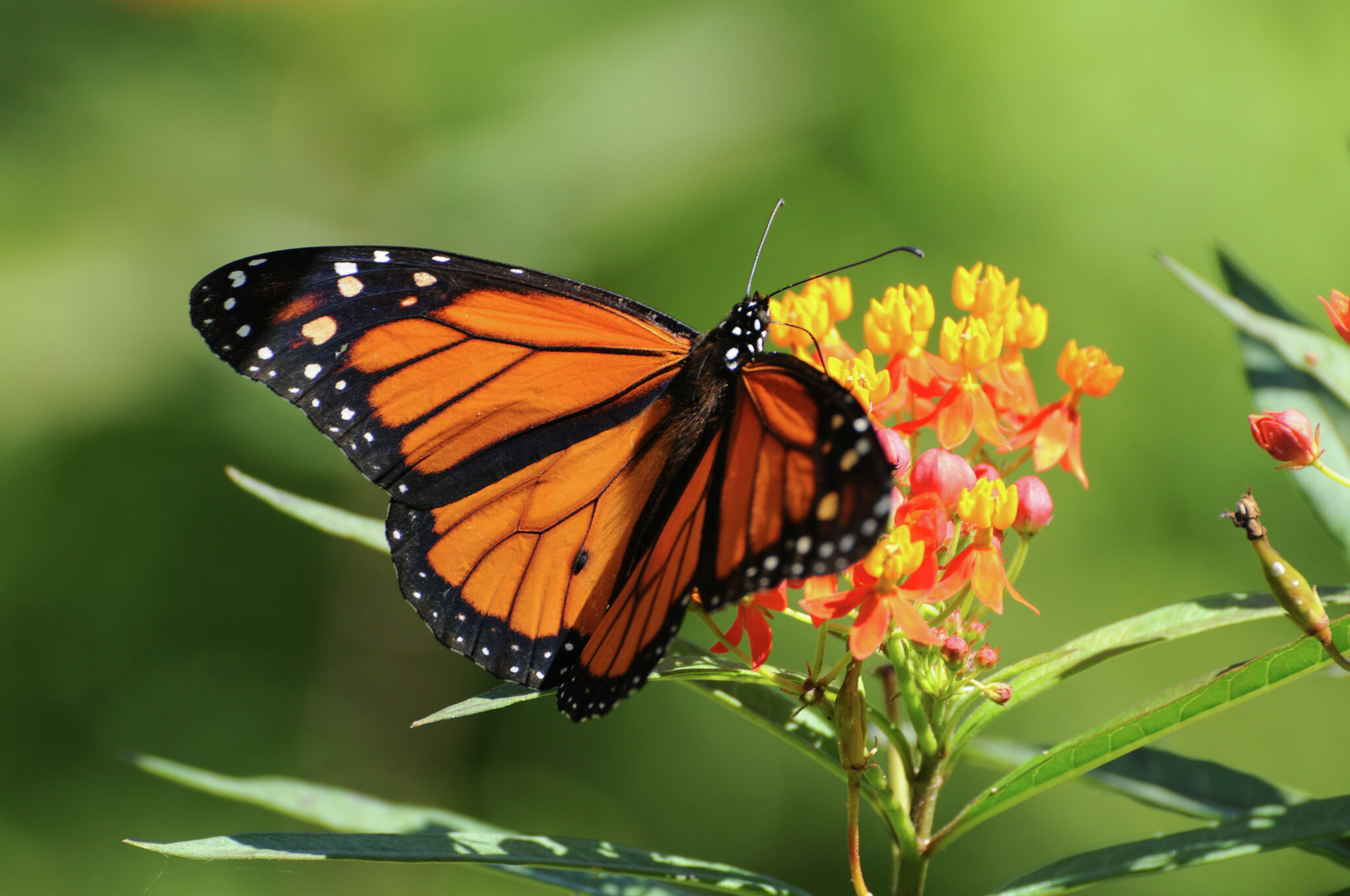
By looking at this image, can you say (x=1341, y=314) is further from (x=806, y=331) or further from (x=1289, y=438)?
(x=806, y=331)

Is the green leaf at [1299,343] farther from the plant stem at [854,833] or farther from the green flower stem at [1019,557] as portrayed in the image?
the plant stem at [854,833]

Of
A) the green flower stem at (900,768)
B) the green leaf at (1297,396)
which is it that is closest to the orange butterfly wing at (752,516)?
the green flower stem at (900,768)

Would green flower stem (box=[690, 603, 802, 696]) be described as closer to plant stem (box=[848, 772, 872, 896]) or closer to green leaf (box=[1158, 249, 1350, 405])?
plant stem (box=[848, 772, 872, 896])

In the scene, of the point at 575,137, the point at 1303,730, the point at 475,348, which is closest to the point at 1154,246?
the point at 1303,730

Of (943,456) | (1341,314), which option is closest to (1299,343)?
(1341,314)

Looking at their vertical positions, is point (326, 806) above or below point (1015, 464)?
below

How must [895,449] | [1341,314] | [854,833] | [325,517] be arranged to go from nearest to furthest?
1. [854,833]
2. [1341,314]
3. [895,449]
4. [325,517]
